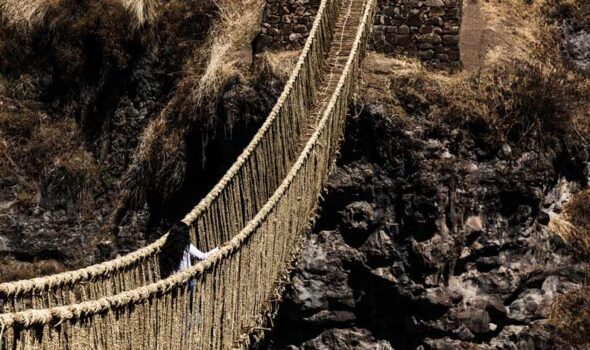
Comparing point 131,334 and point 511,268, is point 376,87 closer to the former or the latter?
point 511,268

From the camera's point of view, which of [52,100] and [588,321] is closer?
[588,321]

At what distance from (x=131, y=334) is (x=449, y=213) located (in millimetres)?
5699

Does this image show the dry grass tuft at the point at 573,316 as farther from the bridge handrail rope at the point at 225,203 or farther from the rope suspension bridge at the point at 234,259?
the bridge handrail rope at the point at 225,203

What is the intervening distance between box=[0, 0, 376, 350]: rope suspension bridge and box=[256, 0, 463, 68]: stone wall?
10.9 inches

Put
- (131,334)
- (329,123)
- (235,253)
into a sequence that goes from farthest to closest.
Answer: (329,123) → (235,253) → (131,334)

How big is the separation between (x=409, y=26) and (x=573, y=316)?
3.77 meters

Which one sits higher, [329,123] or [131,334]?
[329,123]

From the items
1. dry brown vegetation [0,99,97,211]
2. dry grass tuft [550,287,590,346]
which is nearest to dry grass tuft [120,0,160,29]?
dry brown vegetation [0,99,97,211]

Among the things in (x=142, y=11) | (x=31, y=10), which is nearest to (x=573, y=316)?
(x=142, y=11)

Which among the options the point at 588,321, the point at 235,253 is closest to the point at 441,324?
the point at 588,321

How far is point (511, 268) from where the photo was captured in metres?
12.5

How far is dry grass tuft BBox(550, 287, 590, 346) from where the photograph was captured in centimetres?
1250

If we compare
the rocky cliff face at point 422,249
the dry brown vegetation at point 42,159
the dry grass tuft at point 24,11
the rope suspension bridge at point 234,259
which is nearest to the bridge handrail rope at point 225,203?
the rope suspension bridge at point 234,259

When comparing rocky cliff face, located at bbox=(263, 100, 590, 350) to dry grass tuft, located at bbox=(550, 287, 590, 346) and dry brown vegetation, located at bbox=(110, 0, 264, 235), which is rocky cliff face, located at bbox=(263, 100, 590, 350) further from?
dry brown vegetation, located at bbox=(110, 0, 264, 235)
